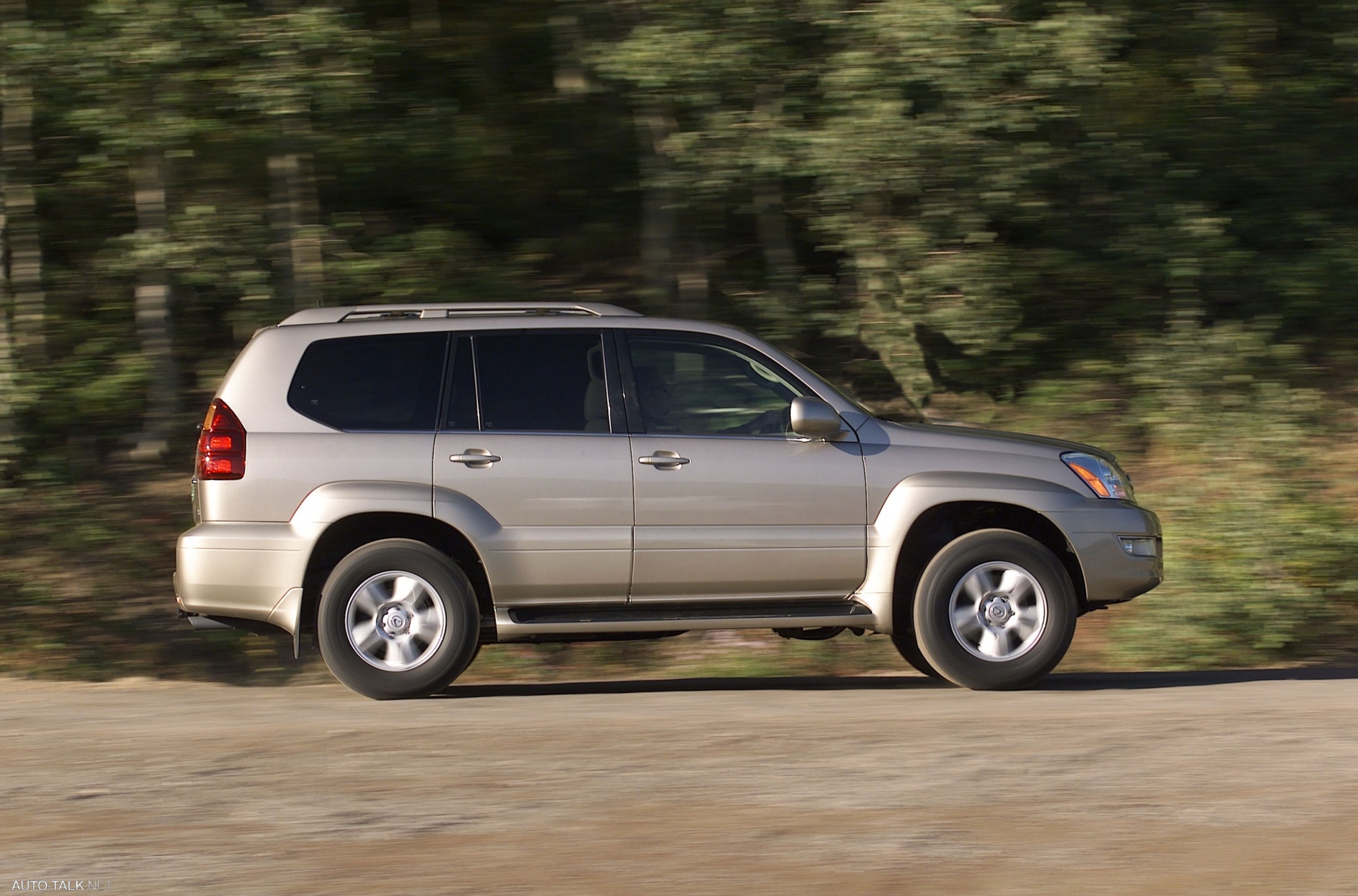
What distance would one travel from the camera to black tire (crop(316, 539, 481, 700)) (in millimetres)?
6973

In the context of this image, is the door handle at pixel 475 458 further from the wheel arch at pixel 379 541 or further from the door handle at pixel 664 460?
the door handle at pixel 664 460

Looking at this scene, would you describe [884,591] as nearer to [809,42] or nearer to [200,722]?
[200,722]

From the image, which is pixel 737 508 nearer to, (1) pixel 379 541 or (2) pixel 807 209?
(1) pixel 379 541

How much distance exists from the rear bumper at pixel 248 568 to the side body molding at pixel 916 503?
2663 mm

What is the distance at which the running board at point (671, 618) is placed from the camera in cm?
704

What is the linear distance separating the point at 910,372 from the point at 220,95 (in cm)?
566

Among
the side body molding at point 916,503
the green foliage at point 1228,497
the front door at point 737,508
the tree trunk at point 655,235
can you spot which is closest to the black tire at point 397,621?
the front door at point 737,508

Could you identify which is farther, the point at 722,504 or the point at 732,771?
the point at 722,504

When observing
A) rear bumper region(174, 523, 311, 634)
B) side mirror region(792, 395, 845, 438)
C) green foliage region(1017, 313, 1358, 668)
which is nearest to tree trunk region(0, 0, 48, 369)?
rear bumper region(174, 523, 311, 634)

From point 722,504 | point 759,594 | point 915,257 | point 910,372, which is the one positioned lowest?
point 759,594

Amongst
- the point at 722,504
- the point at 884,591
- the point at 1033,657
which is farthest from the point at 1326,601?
the point at 722,504

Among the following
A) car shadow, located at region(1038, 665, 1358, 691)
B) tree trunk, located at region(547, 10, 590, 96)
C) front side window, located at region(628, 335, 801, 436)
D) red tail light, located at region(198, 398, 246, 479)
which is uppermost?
tree trunk, located at region(547, 10, 590, 96)

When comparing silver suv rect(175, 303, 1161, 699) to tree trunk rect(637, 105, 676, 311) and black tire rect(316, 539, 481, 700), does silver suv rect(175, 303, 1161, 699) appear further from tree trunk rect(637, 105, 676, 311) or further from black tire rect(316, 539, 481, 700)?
tree trunk rect(637, 105, 676, 311)

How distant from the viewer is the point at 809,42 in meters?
10.9
